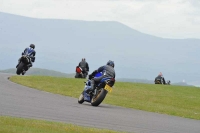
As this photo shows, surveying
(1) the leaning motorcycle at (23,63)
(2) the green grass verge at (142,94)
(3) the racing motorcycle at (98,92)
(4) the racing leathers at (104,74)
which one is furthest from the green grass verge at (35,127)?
(1) the leaning motorcycle at (23,63)

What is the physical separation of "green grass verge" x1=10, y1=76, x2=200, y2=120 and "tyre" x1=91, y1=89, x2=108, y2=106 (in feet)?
9.28

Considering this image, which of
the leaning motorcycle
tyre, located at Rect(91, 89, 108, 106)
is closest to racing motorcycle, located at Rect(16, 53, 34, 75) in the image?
the leaning motorcycle

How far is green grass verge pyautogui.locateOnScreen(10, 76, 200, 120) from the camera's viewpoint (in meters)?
28.3

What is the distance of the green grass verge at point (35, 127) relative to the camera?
46.6 ft

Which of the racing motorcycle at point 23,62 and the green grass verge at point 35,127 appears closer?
the green grass verge at point 35,127

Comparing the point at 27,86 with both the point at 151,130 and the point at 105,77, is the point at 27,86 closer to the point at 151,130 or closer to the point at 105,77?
the point at 105,77

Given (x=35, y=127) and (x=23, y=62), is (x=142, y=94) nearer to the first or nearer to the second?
(x=23, y=62)

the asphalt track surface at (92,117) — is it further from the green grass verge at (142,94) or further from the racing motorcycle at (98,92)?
the green grass verge at (142,94)

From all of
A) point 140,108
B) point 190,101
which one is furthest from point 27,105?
point 190,101

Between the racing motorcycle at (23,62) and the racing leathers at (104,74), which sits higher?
the racing motorcycle at (23,62)

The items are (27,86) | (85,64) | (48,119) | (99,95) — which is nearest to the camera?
(48,119)

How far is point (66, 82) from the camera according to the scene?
1462 inches

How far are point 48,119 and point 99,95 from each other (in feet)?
23.6

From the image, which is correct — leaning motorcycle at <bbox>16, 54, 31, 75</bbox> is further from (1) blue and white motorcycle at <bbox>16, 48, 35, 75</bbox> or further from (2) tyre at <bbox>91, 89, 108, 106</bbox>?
(2) tyre at <bbox>91, 89, 108, 106</bbox>
